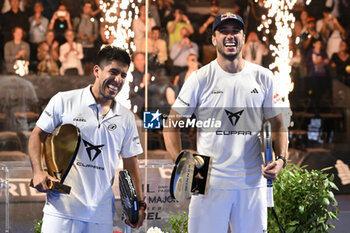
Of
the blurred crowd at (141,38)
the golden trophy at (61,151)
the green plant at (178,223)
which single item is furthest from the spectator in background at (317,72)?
the golden trophy at (61,151)

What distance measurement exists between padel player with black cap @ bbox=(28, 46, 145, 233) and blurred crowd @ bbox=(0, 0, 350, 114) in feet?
2.58

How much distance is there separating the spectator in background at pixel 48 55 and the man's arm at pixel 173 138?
1.02 metres

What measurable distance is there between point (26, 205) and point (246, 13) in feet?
6.99

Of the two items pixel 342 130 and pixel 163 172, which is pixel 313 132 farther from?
pixel 163 172

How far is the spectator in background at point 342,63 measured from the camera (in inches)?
218

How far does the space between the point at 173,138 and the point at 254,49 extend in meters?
0.94

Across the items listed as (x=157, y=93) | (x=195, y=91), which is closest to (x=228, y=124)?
(x=195, y=91)

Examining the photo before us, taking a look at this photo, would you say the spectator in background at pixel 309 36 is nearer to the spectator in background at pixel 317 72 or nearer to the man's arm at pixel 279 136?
the spectator in background at pixel 317 72

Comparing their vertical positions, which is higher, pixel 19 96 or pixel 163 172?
pixel 19 96

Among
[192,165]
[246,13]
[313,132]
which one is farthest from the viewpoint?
[313,132]

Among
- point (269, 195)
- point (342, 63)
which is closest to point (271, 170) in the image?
point (269, 195)

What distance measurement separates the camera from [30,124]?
15.2ft

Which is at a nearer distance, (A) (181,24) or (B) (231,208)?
(B) (231,208)

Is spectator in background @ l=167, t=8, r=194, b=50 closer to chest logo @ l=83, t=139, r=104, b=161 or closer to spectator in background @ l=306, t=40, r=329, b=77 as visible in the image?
spectator in background @ l=306, t=40, r=329, b=77
